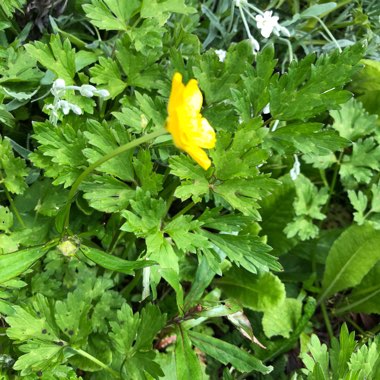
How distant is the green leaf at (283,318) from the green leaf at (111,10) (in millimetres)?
775

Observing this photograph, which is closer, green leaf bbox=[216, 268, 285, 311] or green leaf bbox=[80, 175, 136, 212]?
green leaf bbox=[80, 175, 136, 212]

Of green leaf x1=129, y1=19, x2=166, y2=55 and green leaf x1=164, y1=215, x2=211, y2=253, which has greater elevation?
green leaf x1=129, y1=19, x2=166, y2=55

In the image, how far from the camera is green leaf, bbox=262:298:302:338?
4.52 feet

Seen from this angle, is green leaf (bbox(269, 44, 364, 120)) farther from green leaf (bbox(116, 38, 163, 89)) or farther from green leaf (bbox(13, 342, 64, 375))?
green leaf (bbox(13, 342, 64, 375))

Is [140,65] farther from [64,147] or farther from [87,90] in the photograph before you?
[64,147]

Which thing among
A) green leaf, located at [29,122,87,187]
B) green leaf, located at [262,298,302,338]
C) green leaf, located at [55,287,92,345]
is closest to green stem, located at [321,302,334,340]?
green leaf, located at [262,298,302,338]

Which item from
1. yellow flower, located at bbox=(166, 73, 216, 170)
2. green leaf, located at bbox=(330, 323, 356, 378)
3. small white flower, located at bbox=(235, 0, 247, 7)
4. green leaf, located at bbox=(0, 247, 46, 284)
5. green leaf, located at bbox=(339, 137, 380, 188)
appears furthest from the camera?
green leaf, located at bbox=(339, 137, 380, 188)

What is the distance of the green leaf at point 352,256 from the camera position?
1.45m

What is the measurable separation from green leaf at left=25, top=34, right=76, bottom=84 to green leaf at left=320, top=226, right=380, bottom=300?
33.4 inches

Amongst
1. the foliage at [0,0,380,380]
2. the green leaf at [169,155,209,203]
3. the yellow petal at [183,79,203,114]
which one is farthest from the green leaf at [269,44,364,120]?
the yellow petal at [183,79,203,114]

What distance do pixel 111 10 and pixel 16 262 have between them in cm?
58

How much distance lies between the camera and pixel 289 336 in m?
1.42

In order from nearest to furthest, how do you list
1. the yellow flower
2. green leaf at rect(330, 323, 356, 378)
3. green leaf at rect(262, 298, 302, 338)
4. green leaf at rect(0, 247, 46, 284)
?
the yellow flower < green leaf at rect(0, 247, 46, 284) < green leaf at rect(330, 323, 356, 378) < green leaf at rect(262, 298, 302, 338)

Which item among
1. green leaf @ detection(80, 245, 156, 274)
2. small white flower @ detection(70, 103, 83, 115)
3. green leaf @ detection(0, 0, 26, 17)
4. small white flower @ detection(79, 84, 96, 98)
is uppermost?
green leaf @ detection(0, 0, 26, 17)
